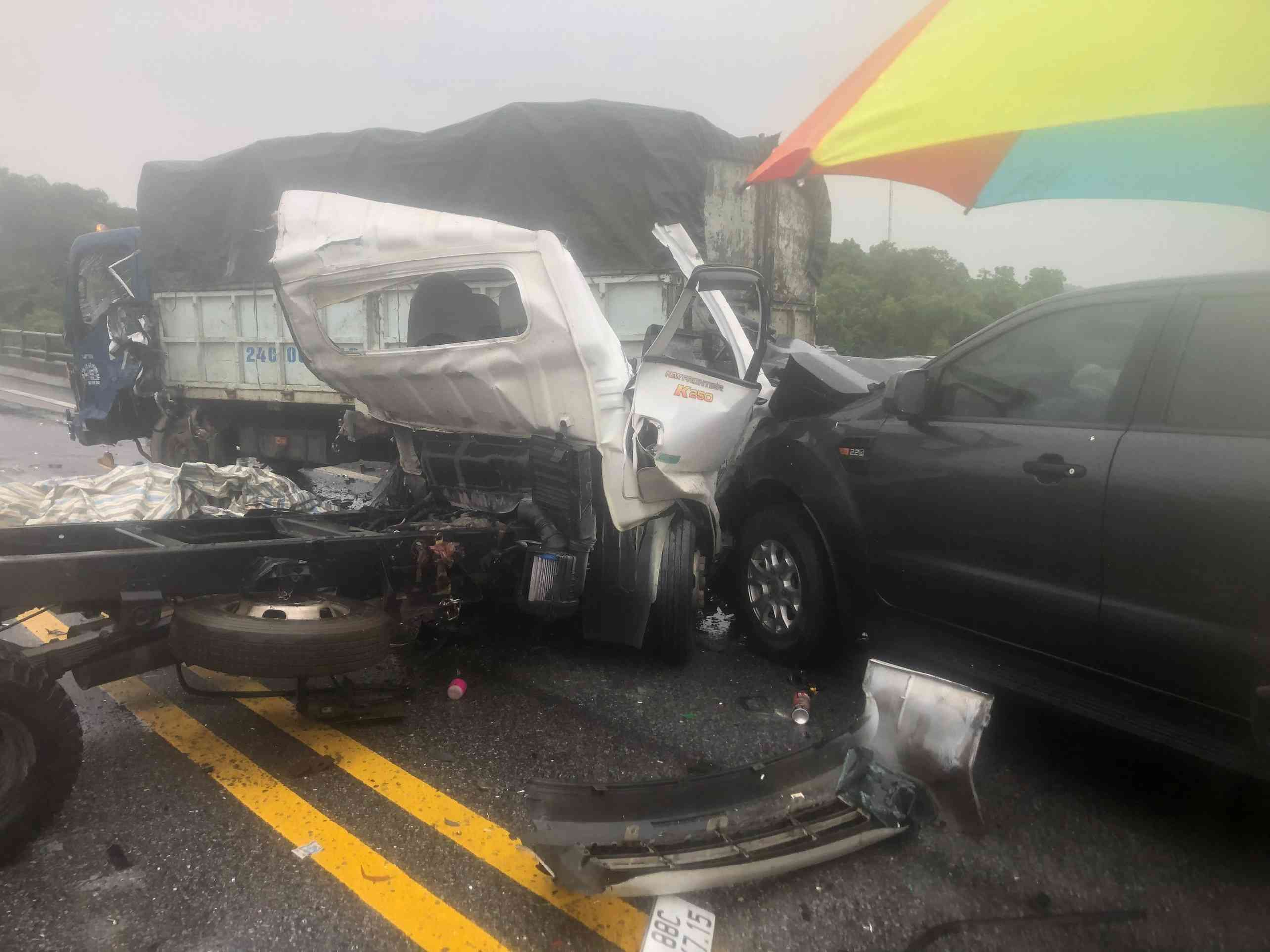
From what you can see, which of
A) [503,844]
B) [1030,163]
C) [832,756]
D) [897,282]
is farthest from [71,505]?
[897,282]

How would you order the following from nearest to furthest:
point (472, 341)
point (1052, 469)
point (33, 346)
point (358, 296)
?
1. point (1052, 469)
2. point (472, 341)
3. point (358, 296)
4. point (33, 346)

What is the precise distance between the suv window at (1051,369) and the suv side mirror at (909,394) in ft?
0.22

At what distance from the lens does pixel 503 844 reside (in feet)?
8.39

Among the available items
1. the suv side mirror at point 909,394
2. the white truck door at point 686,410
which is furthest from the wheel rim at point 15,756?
the suv side mirror at point 909,394

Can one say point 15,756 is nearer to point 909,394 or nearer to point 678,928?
point 678,928

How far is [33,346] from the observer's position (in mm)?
22359

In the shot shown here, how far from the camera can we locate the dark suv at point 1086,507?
2.31 meters

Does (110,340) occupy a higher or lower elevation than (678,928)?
higher

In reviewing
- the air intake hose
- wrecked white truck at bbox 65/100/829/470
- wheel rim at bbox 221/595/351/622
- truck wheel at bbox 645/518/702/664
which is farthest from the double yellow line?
wrecked white truck at bbox 65/100/829/470

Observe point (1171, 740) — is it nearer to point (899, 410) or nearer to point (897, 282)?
point (899, 410)

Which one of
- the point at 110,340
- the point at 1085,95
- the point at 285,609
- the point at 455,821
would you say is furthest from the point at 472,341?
the point at 110,340

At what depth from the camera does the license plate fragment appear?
2137 mm

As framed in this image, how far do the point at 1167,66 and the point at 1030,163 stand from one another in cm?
86

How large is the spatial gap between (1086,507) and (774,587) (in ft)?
5.66
